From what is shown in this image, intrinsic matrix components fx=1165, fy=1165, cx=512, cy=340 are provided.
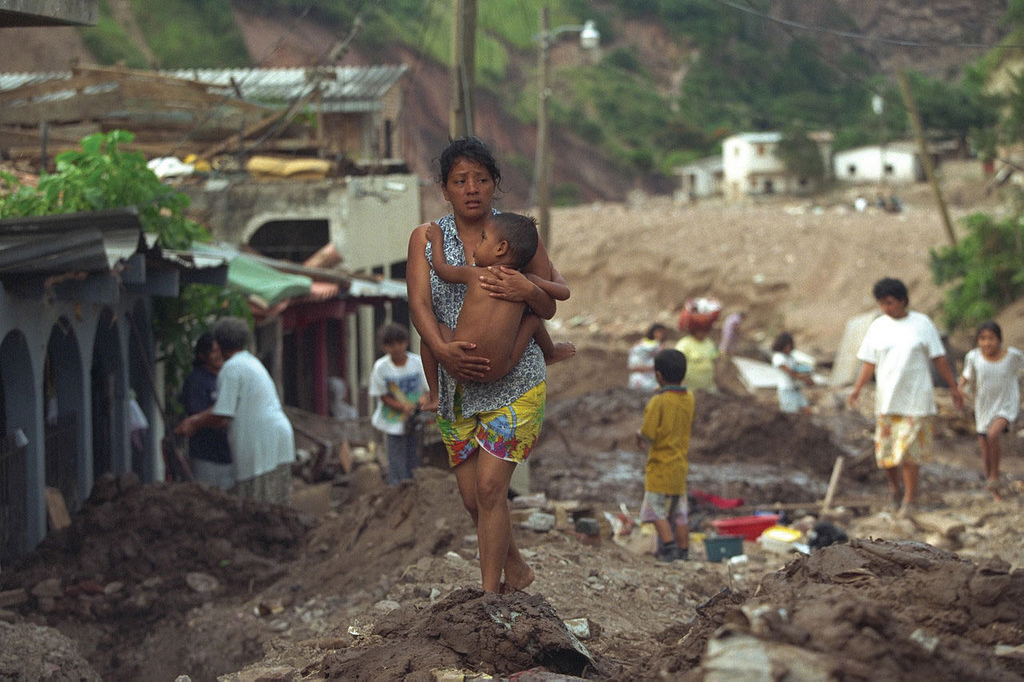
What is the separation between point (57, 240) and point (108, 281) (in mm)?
694

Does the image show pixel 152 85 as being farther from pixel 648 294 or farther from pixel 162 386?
pixel 648 294

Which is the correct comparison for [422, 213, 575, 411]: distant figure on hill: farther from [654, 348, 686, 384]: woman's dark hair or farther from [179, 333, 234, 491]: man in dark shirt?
[179, 333, 234, 491]: man in dark shirt

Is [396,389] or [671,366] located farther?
[396,389]

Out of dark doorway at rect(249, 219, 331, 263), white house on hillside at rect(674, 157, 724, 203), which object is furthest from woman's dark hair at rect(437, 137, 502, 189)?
white house on hillside at rect(674, 157, 724, 203)

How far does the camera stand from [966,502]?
409 inches

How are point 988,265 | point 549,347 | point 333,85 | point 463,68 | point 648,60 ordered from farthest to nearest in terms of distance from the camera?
point 648,60 → point 333,85 → point 988,265 → point 463,68 → point 549,347

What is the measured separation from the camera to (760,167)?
62.9 m

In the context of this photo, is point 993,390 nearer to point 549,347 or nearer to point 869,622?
point 549,347

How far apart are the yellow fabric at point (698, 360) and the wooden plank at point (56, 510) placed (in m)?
7.42

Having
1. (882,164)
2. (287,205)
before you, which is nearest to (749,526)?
(287,205)

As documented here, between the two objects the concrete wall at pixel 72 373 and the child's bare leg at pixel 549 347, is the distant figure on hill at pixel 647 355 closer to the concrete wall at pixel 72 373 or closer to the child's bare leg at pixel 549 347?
the concrete wall at pixel 72 373

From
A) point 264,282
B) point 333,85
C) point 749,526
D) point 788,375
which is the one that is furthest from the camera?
point 333,85

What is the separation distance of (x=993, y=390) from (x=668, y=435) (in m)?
4.12

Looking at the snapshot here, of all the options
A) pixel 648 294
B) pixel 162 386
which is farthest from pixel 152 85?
pixel 648 294
